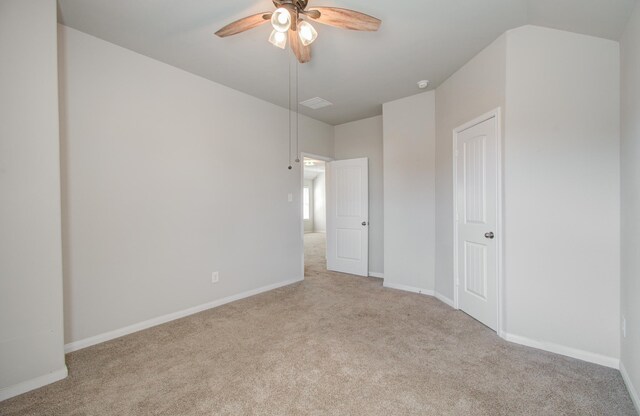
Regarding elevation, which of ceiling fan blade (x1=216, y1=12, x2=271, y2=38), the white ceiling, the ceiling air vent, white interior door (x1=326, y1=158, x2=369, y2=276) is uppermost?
the white ceiling

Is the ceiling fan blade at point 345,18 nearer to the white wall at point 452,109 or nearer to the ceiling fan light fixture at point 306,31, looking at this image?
the ceiling fan light fixture at point 306,31

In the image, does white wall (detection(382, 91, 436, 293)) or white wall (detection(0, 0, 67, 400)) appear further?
white wall (detection(382, 91, 436, 293))

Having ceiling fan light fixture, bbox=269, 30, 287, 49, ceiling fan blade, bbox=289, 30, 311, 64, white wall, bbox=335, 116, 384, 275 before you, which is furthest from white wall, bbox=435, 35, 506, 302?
ceiling fan light fixture, bbox=269, 30, 287, 49

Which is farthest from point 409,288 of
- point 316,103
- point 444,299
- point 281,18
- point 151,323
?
point 281,18

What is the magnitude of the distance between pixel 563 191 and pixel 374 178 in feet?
8.99

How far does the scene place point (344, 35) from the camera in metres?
2.43

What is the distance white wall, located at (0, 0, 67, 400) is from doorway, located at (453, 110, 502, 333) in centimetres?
352

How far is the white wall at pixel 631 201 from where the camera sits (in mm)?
1715

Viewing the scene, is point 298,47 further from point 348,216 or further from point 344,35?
point 348,216

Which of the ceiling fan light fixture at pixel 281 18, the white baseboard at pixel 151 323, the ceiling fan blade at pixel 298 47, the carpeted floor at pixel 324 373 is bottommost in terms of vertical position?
the carpeted floor at pixel 324 373

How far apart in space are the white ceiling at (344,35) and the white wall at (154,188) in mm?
291

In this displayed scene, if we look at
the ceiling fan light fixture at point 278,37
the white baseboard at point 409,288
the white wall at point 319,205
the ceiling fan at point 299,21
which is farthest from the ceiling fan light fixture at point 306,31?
the white wall at point 319,205

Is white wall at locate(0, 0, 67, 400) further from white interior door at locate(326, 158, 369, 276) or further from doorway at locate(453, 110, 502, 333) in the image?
white interior door at locate(326, 158, 369, 276)

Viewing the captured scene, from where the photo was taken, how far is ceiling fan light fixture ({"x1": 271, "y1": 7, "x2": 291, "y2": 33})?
68.6 inches
